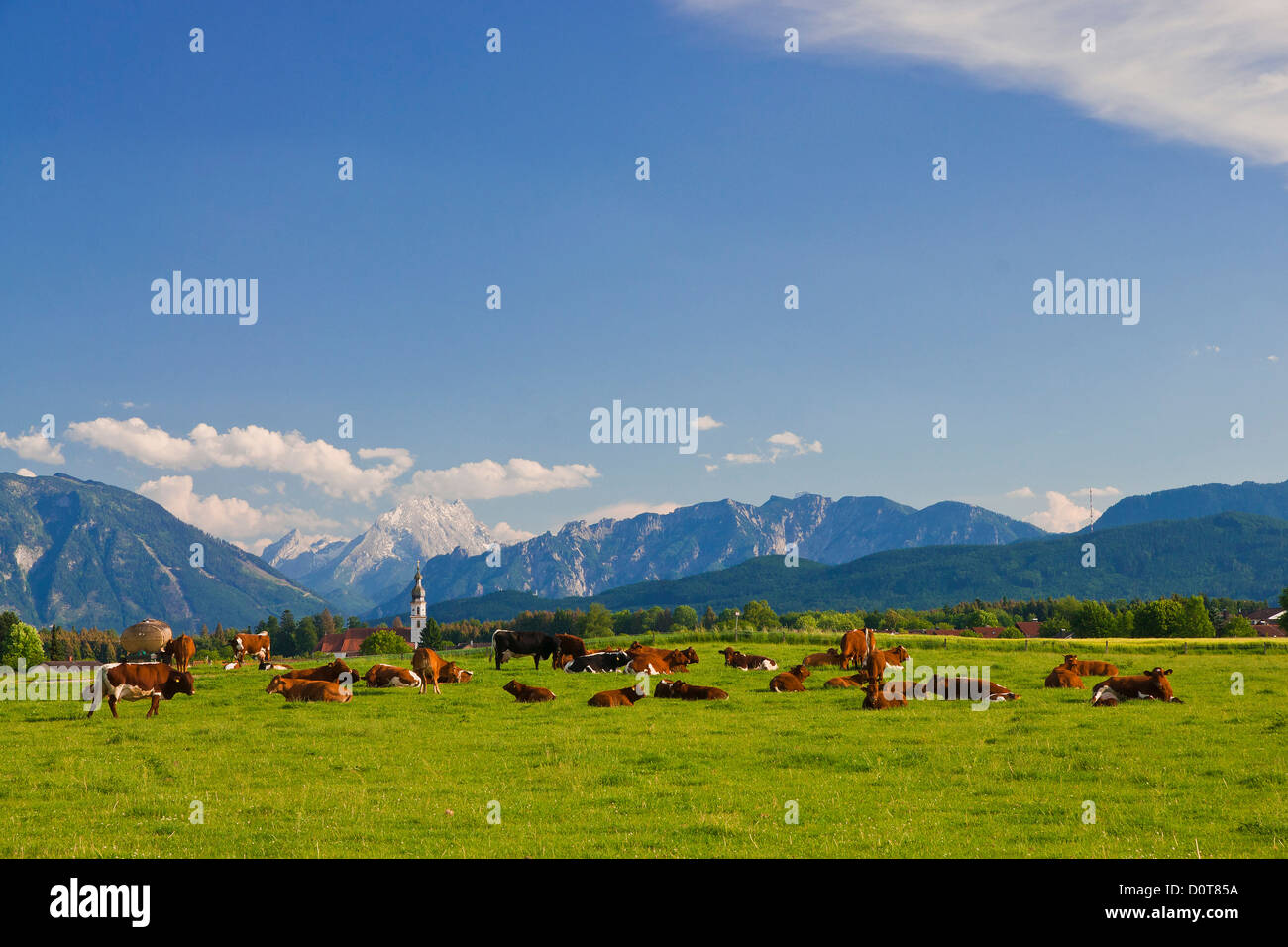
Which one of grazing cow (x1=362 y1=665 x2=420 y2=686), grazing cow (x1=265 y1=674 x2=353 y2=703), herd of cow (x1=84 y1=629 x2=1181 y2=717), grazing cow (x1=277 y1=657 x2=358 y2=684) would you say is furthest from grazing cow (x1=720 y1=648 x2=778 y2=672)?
grazing cow (x1=265 y1=674 x2=353 y2=703)

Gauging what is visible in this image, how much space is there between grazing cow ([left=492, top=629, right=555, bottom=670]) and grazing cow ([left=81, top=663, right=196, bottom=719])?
48.1 feet

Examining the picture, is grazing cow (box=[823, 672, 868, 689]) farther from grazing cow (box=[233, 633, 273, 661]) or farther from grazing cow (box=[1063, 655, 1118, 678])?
grazing cow (box=[233, 633, 273, 661])

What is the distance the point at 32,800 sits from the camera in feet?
51.9

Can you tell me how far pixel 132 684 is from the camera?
26734 millimetres

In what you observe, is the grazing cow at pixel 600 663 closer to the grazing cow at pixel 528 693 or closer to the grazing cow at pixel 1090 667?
the grazing cow at pixel 528 693

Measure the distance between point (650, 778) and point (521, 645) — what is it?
80.1 ft

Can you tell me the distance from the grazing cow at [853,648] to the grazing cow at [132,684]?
79.9ft

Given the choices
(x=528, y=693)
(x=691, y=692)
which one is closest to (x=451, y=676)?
(x=528, y=693)

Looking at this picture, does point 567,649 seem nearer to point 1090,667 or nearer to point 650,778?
point 1090,667

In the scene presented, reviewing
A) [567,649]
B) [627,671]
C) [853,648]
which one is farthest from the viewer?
[567,649]

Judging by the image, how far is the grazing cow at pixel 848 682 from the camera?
102ft

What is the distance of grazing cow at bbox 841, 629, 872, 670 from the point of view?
37000mm

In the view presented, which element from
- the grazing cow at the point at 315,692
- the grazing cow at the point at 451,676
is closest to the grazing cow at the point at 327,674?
the grazing cow at the point at 315,692
